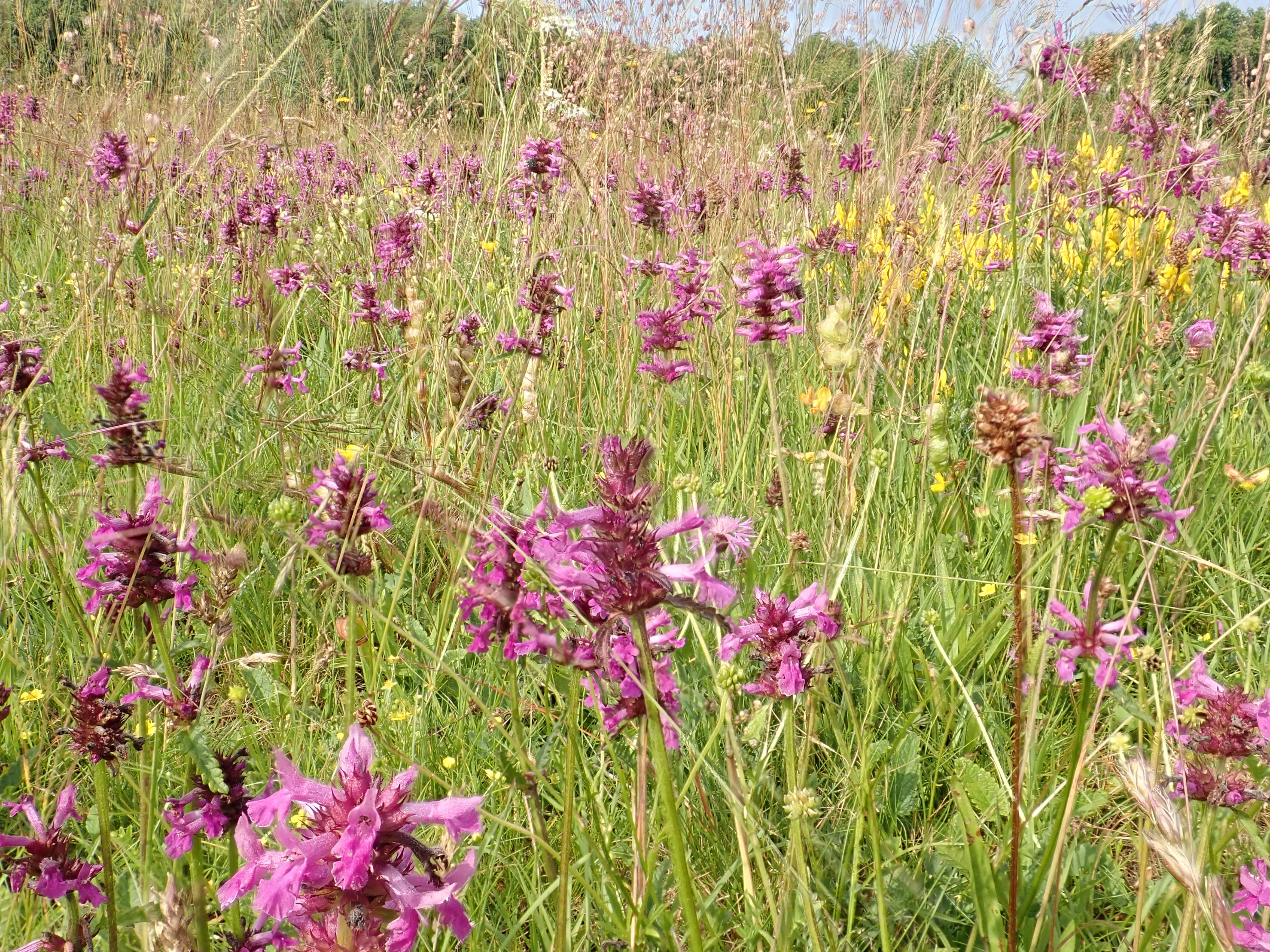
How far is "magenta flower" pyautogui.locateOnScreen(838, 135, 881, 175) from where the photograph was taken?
12.5 ft

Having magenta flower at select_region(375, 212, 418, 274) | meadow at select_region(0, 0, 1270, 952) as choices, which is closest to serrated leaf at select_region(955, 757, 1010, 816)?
meadow at select_region(0, 0, 1270, 952)

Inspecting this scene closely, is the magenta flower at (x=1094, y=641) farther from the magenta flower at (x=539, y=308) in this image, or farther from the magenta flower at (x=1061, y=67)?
the magenta flower at (x=1061, y=67)

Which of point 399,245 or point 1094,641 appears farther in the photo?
point 399,245

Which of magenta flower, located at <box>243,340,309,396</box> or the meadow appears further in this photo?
magenta flower, located at <box>243,340,309,396</box>

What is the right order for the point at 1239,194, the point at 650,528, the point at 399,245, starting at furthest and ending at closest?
the point at 1239,194
the point at 399,245
the point at 650,528

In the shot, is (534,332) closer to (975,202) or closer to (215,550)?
(215,550)

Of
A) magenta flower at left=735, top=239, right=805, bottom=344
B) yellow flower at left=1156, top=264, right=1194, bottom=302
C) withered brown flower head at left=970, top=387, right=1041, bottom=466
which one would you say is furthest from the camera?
yellow flower at left=1156, top=264, right=1194, bottom=302

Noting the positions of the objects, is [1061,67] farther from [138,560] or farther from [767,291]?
[138,560]

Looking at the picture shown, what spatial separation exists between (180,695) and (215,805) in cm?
16

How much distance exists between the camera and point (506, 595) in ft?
3.49

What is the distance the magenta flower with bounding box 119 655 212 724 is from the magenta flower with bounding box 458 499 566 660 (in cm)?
33

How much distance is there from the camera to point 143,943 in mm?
927

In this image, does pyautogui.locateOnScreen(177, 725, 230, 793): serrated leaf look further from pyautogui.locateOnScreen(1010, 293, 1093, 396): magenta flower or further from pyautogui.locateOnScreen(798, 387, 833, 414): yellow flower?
pyautogui.locateOnScreen(1010, 293, 1093, 396): magenta flower

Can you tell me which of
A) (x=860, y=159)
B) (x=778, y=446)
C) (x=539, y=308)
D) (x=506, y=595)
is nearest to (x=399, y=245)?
(x=539, y=308)
